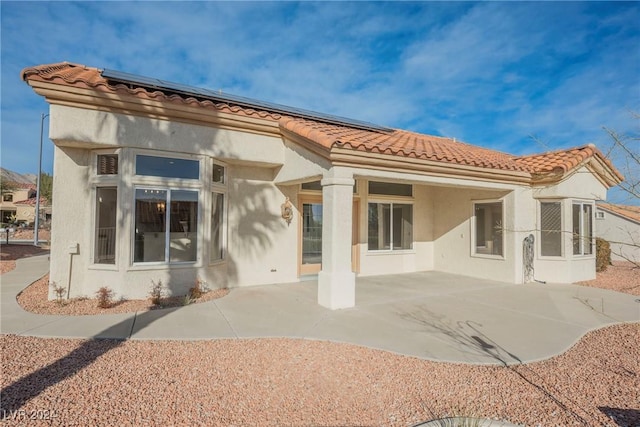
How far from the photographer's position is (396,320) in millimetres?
7219

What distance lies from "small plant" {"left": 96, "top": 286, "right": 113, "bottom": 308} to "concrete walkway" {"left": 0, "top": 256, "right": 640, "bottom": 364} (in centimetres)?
64

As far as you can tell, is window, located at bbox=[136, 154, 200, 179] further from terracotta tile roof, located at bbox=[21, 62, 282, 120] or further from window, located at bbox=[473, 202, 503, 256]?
window, located at bbox=[473, 202, 503, 256]

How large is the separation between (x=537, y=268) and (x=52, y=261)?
47.9 ft

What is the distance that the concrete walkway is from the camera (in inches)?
231

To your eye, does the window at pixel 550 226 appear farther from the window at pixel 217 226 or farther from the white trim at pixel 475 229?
the window at pixel 217 226

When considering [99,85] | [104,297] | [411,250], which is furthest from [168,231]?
[411,250]

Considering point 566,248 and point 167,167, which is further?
point 566,248

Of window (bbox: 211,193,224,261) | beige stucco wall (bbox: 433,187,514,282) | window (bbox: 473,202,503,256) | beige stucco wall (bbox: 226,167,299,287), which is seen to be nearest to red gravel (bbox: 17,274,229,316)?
window (bbox: 211,193,224,261)

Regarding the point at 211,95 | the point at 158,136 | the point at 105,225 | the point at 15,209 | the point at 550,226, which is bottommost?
the point at 105,225

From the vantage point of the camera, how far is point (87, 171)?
859cm

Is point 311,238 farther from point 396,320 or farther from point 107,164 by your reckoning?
point 107,164

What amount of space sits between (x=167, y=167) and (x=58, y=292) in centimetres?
378

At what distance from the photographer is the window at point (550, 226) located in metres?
12.1

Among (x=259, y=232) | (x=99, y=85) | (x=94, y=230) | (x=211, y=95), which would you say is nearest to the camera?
(x=99, y=85)
